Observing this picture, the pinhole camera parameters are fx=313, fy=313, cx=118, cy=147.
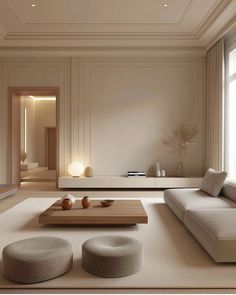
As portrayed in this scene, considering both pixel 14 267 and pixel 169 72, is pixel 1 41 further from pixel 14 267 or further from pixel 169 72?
pixel 14 267

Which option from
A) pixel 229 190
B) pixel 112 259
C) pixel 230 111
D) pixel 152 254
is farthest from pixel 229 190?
pixel 230 111

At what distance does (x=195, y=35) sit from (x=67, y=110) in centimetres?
338

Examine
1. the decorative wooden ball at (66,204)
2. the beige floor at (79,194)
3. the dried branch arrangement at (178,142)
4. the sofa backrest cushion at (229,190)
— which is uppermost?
the dried branch arrangement at (178,142)

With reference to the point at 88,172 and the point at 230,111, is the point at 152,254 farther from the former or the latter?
the point at 88,172

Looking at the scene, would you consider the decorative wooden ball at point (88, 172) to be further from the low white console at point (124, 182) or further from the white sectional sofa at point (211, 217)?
the white sectional sofa at point (211, 217)

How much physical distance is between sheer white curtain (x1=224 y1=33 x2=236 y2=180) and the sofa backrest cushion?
1.90m

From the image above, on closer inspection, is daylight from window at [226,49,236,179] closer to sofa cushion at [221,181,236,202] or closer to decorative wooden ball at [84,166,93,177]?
sofa cushion at [221,181,236,202]

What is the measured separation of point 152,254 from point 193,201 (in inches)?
51.0

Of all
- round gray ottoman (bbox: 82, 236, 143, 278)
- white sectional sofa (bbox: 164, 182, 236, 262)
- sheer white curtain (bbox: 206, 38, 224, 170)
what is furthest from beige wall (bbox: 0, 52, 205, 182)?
round gray ottoman (bbox: 82, 236, 143, 278)

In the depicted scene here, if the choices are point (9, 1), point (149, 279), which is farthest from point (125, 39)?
point (149, 279)

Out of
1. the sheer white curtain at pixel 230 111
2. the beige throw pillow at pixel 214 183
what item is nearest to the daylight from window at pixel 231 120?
the sheer white curtain at pixel 230 111

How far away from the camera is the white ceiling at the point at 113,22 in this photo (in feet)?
18.1

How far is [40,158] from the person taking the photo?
1401 centimetres

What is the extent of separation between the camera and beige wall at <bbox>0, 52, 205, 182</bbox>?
754 centimetres
